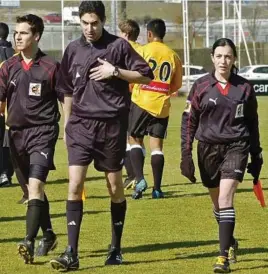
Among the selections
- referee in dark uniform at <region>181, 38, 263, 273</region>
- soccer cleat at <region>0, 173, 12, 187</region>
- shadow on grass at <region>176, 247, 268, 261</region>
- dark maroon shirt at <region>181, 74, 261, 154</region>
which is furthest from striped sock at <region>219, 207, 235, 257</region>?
soccer cleat at <region>0, 173, 12, 187</region>

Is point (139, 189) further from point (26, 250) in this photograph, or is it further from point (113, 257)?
point (26, 250)

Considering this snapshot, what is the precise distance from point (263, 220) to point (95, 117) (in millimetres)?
3606

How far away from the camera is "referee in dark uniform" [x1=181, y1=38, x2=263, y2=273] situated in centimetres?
840

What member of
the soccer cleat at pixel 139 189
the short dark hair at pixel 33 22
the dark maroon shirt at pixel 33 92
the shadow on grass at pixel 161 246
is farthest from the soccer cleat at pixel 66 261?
the soccer cleat at pixel 139 189

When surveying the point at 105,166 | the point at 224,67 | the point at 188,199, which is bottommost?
the point at 188,199

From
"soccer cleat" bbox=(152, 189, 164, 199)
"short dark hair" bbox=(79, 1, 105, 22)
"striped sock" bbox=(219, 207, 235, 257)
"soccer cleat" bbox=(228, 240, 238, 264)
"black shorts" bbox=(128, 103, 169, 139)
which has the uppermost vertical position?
"short dark hair" bbox=(79, 1, 105, 22)

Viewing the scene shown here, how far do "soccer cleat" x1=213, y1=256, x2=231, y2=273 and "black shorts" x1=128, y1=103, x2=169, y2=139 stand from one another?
534 cm

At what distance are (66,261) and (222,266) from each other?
124 cm

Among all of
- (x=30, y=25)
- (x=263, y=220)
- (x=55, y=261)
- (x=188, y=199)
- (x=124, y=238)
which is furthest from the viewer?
(x=188, y=199)

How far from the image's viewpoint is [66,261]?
817 cm

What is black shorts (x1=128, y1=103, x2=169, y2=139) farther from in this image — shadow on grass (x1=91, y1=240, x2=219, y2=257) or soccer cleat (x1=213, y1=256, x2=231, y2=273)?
soccer cleat (x1=213, y1=256, x2=231, y2=273)

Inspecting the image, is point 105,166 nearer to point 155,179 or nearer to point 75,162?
point 75,162

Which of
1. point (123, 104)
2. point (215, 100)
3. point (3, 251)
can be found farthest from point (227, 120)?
point (3, 251)

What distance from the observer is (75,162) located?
834 centimetres
